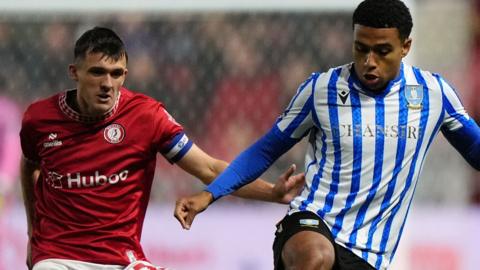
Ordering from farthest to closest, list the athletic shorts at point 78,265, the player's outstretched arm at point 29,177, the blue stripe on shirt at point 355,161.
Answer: the player's outstretched arm at point 29,177
the athletic shorts at point 78,265
the blue stripe on shirt at point 355,161

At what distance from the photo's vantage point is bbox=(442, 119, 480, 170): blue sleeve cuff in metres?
4.79

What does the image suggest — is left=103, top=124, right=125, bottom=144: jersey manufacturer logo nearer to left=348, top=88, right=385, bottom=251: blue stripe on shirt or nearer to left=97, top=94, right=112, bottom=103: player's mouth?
left=97, top=94, right=112, bottom=103: player's mouth

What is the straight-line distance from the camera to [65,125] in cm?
513

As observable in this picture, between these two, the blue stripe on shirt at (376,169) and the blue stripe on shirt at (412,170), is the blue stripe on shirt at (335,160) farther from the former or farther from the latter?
the blue stripe on shirt at (412,170)

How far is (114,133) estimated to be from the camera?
5.09 m

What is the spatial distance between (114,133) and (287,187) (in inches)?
31.3

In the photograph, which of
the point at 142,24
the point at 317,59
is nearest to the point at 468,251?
the point at 317,59

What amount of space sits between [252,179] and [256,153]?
0.11 metres

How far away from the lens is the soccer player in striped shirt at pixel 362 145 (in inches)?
183

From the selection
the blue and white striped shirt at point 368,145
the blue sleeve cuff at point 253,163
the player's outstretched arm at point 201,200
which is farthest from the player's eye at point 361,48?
the player's outstretched arm at point 201,200

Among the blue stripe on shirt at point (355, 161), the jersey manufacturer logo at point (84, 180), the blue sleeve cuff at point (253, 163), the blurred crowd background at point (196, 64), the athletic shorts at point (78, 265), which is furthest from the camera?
the blurred crowd background at point (196, 64)

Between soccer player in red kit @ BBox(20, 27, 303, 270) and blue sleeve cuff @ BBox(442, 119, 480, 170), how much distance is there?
0.69m

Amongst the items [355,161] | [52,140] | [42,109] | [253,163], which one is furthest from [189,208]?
[42,109]

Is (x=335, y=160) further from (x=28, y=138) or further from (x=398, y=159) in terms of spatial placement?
(x=28, y=138)
